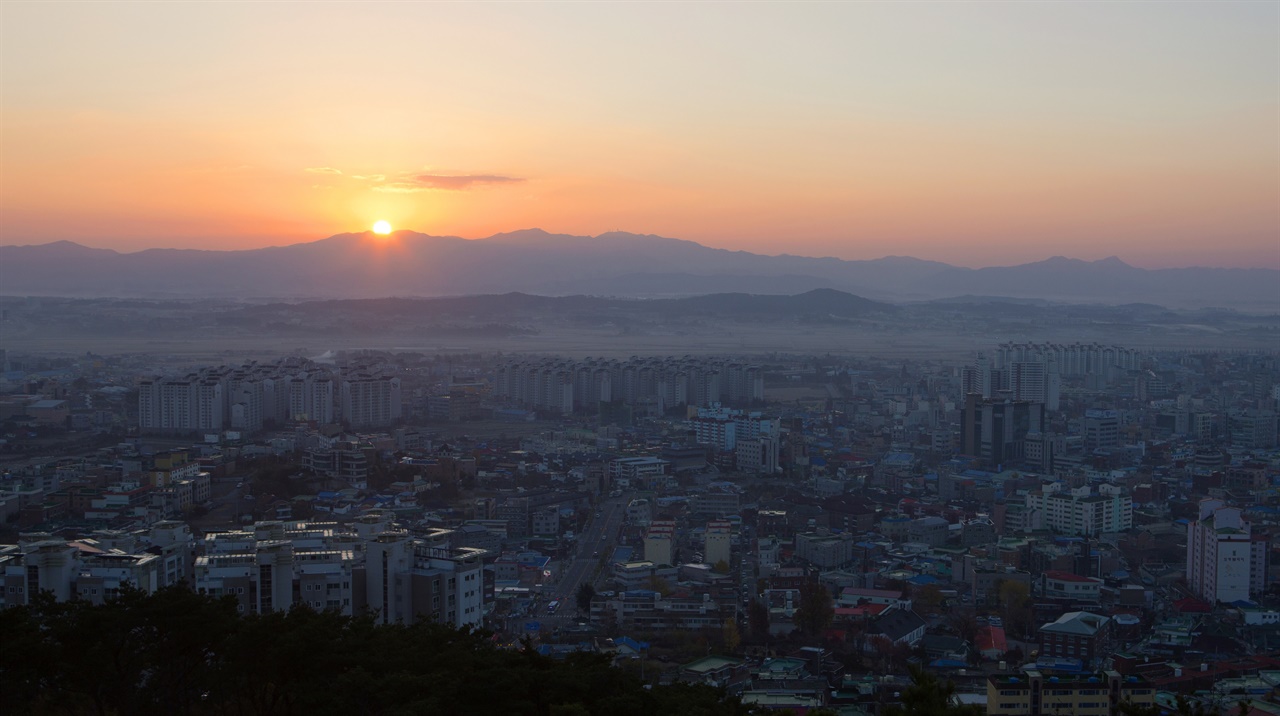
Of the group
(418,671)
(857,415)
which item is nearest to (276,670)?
(418,671)

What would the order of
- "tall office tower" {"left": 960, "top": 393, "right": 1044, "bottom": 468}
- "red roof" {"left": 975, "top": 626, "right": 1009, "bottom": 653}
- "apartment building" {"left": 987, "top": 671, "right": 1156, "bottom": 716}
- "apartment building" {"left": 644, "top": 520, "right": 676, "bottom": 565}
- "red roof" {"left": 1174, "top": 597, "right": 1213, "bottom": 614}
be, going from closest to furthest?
"apartment building" {"left": 987, "top": 671, "right": 1156, "bottom": 716}, "red roof" {"left": 975, "top": 626, "right": 1009, "bottom": 653}, "red roof" {"left": 1174, "top": 597, "right": 1213, "bottom": 614}, "apartment building" {"left": 644, "top": 520, "right": 676, "bottom": 565}, "tall office tower" {"left": 960, "top": 393, "right": 1044, "bottom": 468}

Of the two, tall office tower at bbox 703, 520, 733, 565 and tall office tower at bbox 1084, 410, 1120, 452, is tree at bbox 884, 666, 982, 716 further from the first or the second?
tall office tower at bbox 1084, 410, 1120, 452

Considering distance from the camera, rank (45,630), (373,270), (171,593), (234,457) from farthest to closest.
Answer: (373,270), (234,457), (171,593), (45,630)

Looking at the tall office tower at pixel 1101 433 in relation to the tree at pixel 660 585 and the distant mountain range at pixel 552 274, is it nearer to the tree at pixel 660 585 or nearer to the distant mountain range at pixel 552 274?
the tree at pixel 660 585

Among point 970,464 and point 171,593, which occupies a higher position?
point 171,593

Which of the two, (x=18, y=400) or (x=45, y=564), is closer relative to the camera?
(x=45, y=564)

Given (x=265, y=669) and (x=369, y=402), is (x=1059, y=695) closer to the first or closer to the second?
(x=265, y=669)

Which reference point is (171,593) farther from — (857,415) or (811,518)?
(857,415)

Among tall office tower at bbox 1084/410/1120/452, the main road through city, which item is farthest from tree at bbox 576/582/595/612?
tall office tower at bbox 1084/410/1120/452
